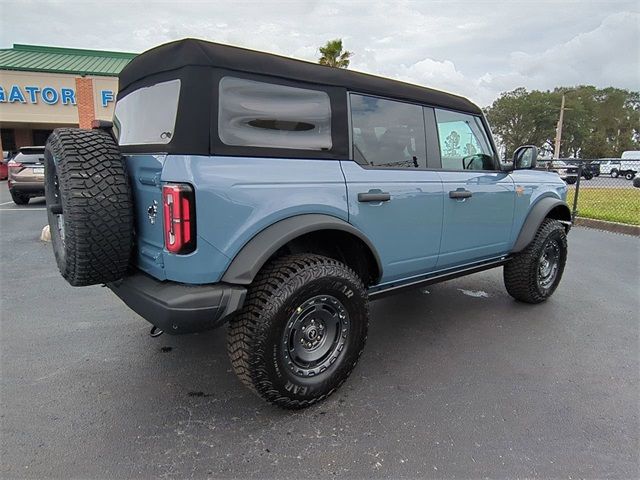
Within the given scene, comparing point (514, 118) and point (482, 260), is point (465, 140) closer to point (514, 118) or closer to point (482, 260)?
point (482, 260)

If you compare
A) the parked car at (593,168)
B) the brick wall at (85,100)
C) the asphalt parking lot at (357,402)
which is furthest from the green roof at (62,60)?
the asphalt parking lot at (357,402)

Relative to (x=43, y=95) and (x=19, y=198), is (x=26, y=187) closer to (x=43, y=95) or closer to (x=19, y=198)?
(x=19, y=198)

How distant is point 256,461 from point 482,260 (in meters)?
2.60

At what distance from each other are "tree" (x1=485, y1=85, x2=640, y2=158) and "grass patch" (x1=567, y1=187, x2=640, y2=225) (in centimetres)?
4841

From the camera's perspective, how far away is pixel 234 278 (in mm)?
2117

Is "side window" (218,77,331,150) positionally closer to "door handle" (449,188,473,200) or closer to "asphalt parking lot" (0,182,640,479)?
"door handle" (449,188,473,200)

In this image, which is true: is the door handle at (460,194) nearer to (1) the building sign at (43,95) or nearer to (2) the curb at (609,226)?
(2) the curb at (609,226)

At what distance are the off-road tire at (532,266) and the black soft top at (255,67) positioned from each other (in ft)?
5.81

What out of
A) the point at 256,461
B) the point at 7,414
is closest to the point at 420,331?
the point at 256,461

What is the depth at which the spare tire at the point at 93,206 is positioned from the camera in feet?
6.77

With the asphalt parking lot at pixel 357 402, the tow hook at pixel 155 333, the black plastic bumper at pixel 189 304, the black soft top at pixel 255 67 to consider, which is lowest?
the asphalt parking lot at pixel 357 402

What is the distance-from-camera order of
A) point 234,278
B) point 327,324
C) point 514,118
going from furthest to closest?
1. point 514,118
2. point 327,324
3. point 234,278

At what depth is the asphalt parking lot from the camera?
204cm

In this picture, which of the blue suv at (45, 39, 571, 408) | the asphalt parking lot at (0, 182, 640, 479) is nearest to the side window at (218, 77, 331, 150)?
the blue suv at (45, 39, 571, 408)
